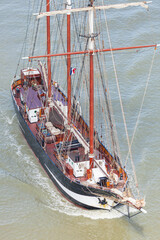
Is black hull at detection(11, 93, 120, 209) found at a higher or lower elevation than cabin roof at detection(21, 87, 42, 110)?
lower

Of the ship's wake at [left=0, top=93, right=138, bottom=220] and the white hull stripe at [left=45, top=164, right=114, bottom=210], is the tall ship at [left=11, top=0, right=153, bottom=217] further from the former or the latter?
the ship's wake at [left=0, top=93, right=138, bottom=220]

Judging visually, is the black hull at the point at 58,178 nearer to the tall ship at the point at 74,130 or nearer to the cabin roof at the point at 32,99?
the tall ship at the point at 74,130

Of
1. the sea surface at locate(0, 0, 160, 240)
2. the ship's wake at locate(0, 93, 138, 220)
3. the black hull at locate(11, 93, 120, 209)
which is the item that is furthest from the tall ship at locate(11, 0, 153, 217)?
the sea surface at locate(0, 0, 160, 240)

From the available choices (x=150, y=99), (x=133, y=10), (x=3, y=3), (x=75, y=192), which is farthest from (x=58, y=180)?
(x=3, y=3)

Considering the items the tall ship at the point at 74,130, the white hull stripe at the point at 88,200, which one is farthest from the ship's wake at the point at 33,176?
the white hull stripe at the point at 88,200

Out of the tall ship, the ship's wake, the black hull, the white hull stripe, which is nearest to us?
the tall ship

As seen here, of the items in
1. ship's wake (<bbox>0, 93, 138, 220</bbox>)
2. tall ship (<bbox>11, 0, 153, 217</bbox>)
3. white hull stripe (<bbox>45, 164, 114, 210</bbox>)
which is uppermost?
tall ship (<bbox>11, 0, 153, 217</bbox>)

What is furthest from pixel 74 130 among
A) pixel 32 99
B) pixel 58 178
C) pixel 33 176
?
pixel 32 99

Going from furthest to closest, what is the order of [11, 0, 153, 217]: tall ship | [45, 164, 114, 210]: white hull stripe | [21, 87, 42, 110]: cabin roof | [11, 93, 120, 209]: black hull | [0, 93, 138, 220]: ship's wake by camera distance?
[21, 87, 42, 110]: cabin roof → [0, 93, 138, 220]: ship's wake → [45, 164, 114, 210]: white hull stripe → [11, 93, 120, 209]: black hull → [11, 0, 153, 217]: tall ship
